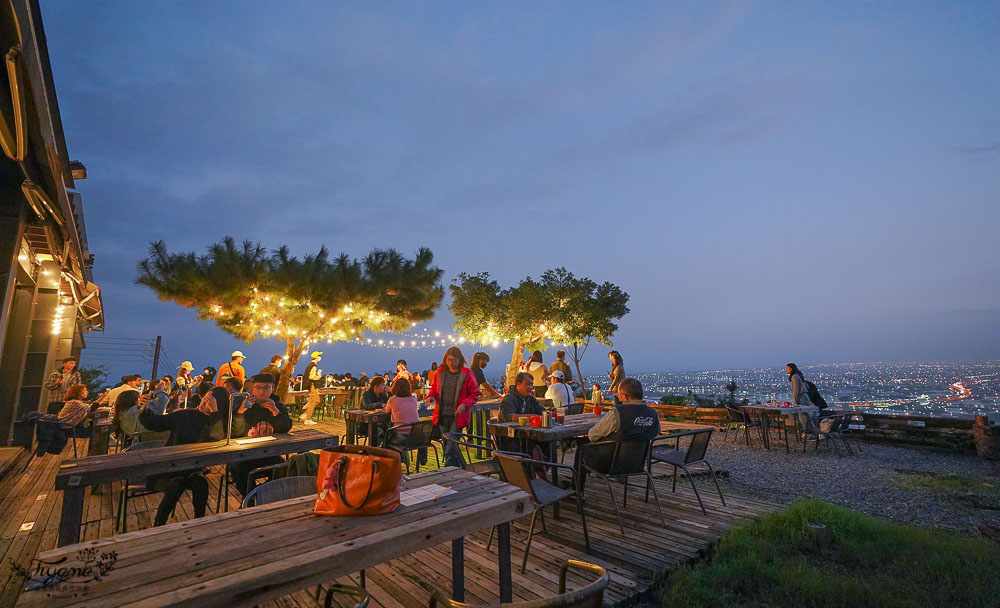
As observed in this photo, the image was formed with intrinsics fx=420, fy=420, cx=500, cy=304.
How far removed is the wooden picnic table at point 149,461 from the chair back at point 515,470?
169cm

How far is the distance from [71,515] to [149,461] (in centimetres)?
42

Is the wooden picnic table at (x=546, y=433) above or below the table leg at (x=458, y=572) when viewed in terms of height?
above

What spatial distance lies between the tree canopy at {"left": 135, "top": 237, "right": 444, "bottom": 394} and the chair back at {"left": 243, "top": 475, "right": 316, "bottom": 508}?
866 centimetres

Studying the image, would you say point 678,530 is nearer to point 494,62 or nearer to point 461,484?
point 461,484

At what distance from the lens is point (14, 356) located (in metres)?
7.18

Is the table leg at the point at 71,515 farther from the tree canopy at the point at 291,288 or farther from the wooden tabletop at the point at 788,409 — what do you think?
the wooden tabletop at the point at 788,409

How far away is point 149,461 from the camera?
2795 millimetres

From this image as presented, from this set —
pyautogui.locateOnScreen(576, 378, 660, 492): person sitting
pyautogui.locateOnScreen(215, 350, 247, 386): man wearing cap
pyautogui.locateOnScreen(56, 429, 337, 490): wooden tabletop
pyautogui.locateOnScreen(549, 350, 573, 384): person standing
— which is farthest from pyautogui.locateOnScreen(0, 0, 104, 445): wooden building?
pyautogui.locateOnScreen(549, 350, 573, 384): person standing

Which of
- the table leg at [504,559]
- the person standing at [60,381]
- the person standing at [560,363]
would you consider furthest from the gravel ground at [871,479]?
the person standing at [60,381]

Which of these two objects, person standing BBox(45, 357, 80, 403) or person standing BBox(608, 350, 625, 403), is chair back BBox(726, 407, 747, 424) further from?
person standing BBox(45, 357, 80, 403)

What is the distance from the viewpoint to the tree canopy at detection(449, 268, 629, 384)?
43.1 feet

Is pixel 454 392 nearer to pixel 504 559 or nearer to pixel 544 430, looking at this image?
pixel 544 430

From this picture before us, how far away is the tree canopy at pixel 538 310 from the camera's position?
1312 centimetres

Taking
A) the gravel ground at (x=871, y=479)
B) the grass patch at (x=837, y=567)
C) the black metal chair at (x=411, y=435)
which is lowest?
the gravel ground at (x=871, y=479)
